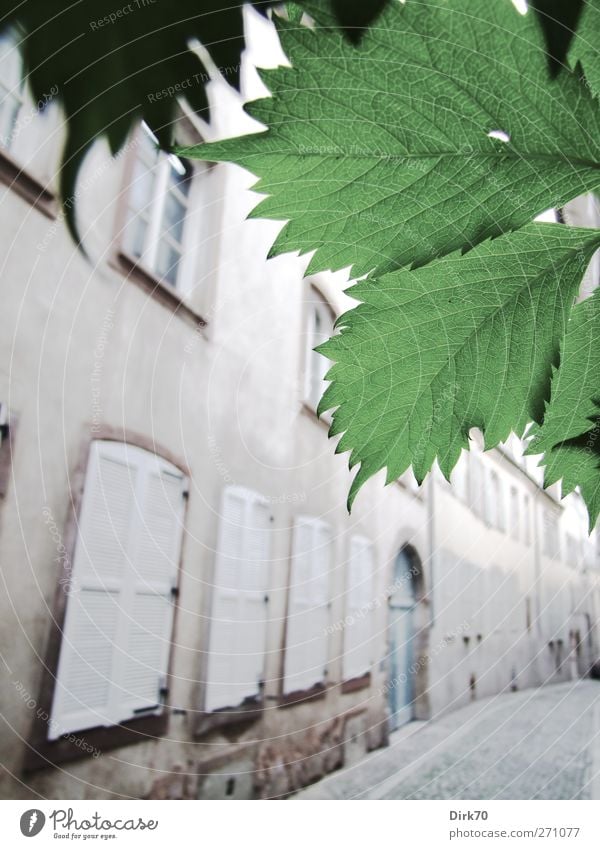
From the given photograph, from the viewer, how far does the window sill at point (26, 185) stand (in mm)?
1356

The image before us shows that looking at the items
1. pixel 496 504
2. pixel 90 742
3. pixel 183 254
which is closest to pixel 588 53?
pixel 90 742

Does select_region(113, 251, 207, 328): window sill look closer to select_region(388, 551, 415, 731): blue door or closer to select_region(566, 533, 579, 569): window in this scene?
select_region(388, 551, 415, 731): blue door

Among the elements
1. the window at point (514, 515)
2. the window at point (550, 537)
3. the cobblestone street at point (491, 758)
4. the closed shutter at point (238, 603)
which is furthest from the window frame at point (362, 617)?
the window at point (550, 537)

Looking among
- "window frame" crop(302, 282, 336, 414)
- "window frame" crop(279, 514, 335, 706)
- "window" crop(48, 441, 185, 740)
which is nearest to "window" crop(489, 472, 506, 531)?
"window frame" crop(279, 514, 335, 706)

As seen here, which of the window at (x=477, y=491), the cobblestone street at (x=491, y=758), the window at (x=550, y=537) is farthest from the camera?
the window at (x=550, y=537)

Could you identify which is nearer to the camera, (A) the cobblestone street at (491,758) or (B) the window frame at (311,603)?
(B) the window frame at (311,603)

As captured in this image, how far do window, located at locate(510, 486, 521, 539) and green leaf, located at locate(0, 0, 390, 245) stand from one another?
11.3 ft

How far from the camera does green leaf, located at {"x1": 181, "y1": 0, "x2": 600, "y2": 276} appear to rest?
0.48ft

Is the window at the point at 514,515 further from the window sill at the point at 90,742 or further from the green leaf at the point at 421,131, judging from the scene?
the green leaf at the point at 421,131

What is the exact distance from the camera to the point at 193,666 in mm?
1910

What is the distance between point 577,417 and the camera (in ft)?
0.63

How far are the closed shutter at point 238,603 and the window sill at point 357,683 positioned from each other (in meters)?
0.58

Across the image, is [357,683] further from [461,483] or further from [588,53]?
[588,53]

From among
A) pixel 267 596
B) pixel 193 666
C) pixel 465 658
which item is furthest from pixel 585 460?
pixel 465 658
